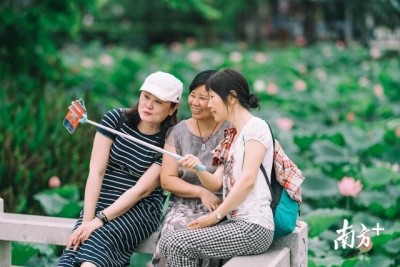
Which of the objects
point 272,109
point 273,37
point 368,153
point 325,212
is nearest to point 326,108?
point 272,109

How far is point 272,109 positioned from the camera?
8.90 m

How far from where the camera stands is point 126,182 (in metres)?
3.32

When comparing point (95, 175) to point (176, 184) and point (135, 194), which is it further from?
point (176, 184)

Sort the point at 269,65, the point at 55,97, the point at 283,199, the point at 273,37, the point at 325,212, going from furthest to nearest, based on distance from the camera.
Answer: the point at 273,37, the point at 269,65, the point at 55,97, the point at 325,212, the point at 283,199

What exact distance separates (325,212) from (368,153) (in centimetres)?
218

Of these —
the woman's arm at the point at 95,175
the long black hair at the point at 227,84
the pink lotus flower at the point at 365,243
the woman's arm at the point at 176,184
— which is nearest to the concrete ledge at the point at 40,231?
the woman's arm at the point at 95,175

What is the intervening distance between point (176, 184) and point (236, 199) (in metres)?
0.35

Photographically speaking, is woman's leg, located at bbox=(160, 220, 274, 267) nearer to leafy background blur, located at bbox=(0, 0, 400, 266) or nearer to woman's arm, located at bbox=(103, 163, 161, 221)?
woman's arm, located at bbox=(103, 163, 161, 221)

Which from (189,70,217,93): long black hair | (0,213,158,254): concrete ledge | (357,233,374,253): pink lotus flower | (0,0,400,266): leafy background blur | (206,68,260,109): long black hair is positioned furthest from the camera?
(0,0,400,266): leafy background blur

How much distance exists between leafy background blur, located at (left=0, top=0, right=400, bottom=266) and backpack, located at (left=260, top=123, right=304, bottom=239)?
0.78 m

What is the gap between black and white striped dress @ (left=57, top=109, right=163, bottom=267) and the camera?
310cm

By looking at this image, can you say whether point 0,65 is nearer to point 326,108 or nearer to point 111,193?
point 326,108

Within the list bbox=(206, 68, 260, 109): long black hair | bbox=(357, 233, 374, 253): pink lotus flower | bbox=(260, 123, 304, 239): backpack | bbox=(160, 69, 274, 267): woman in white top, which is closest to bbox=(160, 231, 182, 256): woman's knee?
bbox=(160, 69, 274, 267): woman in white top

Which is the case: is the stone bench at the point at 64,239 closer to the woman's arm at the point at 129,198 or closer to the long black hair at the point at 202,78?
the woman's arm at the point at 129,198
